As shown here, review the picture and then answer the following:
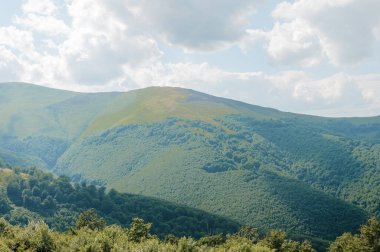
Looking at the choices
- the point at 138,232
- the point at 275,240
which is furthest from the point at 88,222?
the point at 275,240

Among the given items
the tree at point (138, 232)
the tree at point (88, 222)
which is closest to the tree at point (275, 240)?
the tree at point (138, 232)

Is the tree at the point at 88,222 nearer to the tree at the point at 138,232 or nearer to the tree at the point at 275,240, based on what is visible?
the tree at the point at 138,232

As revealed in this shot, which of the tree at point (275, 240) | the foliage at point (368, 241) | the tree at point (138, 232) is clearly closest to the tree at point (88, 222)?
the tree at point (138, 232)

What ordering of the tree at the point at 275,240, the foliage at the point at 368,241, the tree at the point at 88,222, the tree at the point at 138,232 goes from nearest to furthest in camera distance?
the tree at the point at 138,232 → the foliage at the point at 368,241 → the tree at the point at 275,240 → the tree at the point at 88,222

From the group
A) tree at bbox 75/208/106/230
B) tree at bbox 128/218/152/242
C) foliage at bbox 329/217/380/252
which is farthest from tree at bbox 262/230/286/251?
tree at bbox 75/208/106/230

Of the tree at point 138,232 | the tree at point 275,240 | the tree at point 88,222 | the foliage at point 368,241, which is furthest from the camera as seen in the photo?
the tree at point 88,222

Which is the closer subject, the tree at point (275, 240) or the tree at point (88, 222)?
the tree at point (275, 240)

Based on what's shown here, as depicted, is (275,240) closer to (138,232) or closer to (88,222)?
(138,232)

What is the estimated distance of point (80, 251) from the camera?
69625mm

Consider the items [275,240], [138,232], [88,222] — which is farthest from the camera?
[88,222]

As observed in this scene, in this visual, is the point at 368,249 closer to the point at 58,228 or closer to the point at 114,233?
the point at 114,233

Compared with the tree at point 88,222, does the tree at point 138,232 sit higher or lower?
higher

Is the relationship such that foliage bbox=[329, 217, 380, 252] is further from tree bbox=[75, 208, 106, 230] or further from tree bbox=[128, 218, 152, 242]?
tree bbox=[75, 208, 106, 230]

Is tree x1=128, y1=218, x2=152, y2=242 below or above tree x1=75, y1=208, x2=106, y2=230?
below
